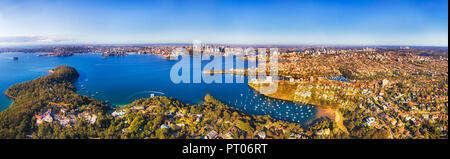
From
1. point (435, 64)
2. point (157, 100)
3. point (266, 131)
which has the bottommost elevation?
point (266, 131)

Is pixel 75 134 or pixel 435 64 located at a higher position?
pixel 435 64

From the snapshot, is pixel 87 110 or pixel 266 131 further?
pixel 87 110

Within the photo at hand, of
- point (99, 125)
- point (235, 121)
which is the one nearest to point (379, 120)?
point (235, 121)

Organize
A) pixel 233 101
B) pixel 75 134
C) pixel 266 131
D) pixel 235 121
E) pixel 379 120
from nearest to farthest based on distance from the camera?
pixel 75 134 < pixel 266 131 < pixel 235 121 < pixel 379 120 < pixel 233 101
